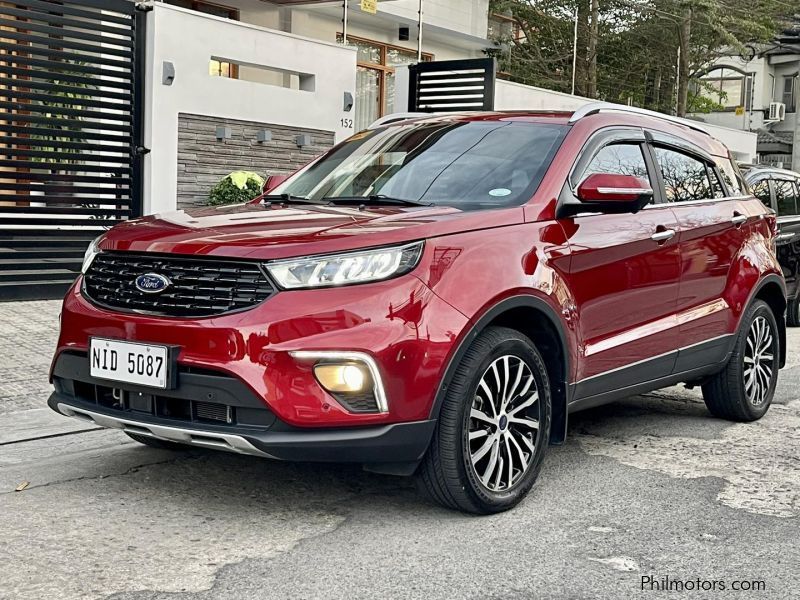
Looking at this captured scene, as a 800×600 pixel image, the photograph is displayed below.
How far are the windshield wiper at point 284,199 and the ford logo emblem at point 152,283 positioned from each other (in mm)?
1141

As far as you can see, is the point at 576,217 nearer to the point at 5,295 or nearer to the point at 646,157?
the point at 646,157

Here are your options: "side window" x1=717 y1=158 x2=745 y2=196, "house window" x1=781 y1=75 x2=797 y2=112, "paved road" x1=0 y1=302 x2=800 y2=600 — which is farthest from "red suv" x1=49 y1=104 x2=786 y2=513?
"house window" x1=781 y1=75 x2=797 y2=112

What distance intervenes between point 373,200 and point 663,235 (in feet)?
5.19

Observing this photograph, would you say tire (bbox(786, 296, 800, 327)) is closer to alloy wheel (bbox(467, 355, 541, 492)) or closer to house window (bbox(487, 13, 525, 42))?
alloy wheel (bbox(467, 355, 541, 492))

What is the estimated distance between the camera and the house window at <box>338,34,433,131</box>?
2038 cm

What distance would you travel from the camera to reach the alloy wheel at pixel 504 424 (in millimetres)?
4492

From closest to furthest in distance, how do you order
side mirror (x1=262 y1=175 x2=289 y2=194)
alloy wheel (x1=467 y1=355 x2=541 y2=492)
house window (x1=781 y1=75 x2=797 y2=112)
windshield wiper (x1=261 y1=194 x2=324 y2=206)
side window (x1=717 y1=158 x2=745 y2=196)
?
alloy wheel (x1=467 y1=355 x2=541 y2=492) → windshield wiper (x1=261 y1=194 x2=324 y2=206) → side mirror (x1=262 y1=175 x2=289 y2=194) → side window (x1=717 y1=158 x2=745 y2=196) → house window (x1=781 y1=75 x2=797 y2=112)

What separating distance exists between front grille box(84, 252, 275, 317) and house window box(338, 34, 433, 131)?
52.4ft

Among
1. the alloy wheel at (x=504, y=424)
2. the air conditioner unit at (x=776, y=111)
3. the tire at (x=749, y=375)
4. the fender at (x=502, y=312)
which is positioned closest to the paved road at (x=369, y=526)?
the alloy wheel at (x=504, y=424)

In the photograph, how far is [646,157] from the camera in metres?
5.90

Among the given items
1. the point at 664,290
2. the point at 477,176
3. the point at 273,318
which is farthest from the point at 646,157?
the point at 273,318

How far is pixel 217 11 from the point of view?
18281 millimetres

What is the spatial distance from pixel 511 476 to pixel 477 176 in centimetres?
140

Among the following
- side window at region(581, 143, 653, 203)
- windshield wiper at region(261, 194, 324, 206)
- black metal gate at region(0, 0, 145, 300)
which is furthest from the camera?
black metal gate at region(0, 0, 145, 300)
